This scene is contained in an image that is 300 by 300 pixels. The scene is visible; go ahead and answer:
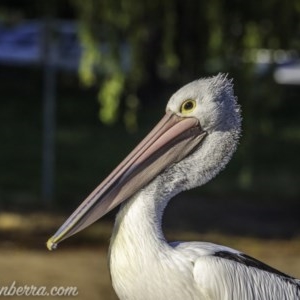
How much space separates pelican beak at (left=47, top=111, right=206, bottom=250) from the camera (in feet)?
15.1

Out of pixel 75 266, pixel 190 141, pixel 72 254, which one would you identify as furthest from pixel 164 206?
pixel 72 254

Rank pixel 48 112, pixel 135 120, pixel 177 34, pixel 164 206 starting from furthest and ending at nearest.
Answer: pixel 48 112 < pixel 135 120 < pixel 177 34 < pixel 164 206

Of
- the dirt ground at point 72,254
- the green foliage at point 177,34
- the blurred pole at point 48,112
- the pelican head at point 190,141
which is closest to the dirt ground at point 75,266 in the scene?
the dirt ground at point 72,254

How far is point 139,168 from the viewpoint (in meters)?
4.70

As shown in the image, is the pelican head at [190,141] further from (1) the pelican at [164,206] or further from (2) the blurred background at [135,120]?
(2) the blurred background at [135,120]

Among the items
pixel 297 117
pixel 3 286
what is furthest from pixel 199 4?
pixel 297 117

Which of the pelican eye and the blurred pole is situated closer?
the pelican eye

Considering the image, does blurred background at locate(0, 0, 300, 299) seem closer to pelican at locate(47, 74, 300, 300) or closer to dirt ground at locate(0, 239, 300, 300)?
dirt ground at locate(0, 239, 300, 300)

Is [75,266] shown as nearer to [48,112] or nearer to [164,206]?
[48,112]

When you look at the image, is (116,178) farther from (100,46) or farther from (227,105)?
(100,46)

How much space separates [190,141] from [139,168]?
262 millimetres

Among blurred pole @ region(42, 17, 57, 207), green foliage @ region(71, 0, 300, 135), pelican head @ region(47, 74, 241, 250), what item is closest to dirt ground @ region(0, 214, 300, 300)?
blurred pole @ region(42, 17, 57, 207)

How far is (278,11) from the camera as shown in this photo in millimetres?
11828

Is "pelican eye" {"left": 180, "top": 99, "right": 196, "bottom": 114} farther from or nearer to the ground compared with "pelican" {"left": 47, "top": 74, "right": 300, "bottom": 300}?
farther from the ground
